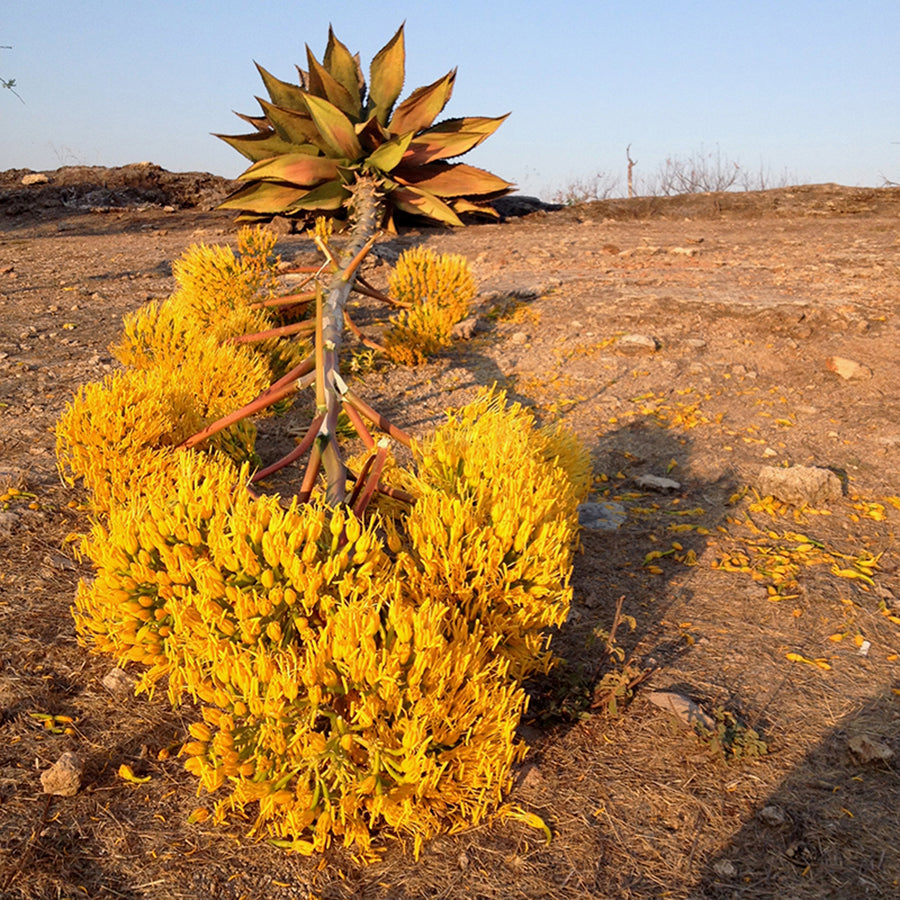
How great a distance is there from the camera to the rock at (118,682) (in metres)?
2.42

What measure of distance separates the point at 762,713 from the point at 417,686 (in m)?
1.34

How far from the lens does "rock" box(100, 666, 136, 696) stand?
7.93 ft

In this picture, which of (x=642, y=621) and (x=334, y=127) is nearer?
(x=642, y=621)

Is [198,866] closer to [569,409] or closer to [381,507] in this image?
[381,507]

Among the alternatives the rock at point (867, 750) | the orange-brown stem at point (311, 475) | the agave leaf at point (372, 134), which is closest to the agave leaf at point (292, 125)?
the agave leaf at point (372, 134)

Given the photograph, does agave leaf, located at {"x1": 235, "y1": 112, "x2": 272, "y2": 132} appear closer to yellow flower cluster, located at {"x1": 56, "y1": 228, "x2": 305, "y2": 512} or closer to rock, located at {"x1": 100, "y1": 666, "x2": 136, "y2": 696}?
yellow flower cluster, located at {"x1": 56, "y1": 228, "x2": 305, "y2": 512}

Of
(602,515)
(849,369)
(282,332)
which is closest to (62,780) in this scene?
(282,332)

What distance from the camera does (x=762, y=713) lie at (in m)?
2.39

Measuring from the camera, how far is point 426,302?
18.6ft

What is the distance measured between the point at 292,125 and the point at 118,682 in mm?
4481

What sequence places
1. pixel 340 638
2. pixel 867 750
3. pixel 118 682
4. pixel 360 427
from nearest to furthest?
pixel 340 638, pixel 867 750, pixel 118 682, pixel 360 427

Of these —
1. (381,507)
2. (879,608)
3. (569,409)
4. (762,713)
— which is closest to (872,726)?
(762,713)

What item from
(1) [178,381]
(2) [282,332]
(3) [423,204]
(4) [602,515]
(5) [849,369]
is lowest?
(4) [602,515]

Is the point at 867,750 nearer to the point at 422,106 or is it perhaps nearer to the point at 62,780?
the point at 62,780
